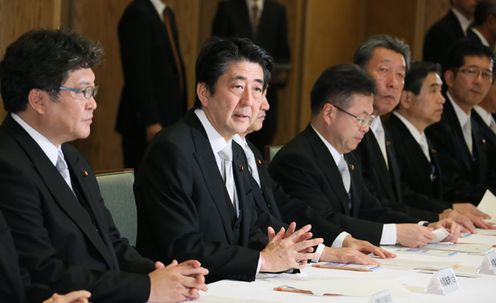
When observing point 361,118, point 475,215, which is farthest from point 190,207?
point 475,215

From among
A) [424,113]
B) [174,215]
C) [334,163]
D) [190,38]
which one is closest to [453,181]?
[424,113]

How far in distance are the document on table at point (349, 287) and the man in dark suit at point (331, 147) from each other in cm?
106

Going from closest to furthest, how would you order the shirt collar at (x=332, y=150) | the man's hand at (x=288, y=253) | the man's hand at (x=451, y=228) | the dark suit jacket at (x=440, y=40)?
the man's hand at (x=288, y=253) → the man's hand at (x=451, y=228) → the shirt collar at (x=332, y=150) → the dark suit jacket at (x=440, y=40)

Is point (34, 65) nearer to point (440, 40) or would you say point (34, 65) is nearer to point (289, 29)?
point (440, 40)

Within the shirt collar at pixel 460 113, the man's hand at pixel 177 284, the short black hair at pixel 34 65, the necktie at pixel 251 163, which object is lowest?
the man's hand at pixel 177 284

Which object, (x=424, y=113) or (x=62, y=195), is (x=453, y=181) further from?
(x=62, y=195)

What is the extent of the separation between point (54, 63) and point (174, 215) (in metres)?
0.66

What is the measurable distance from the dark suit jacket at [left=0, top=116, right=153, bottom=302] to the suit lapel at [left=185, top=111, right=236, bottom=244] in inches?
18.8

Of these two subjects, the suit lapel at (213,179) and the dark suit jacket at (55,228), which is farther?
the suit lapel at (213,179)

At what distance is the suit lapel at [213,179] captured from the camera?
126 inches

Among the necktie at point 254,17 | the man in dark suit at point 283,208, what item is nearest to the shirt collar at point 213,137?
the man in dark suit at point 283,208

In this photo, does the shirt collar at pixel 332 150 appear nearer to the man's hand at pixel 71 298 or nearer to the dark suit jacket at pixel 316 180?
the dark suit jacket at pixel 316 180

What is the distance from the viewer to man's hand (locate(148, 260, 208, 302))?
2.51 m

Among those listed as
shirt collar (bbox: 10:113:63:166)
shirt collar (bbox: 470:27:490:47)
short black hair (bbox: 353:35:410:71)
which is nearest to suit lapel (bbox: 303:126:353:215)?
short black hair (bbox: 353:35:410:71)
